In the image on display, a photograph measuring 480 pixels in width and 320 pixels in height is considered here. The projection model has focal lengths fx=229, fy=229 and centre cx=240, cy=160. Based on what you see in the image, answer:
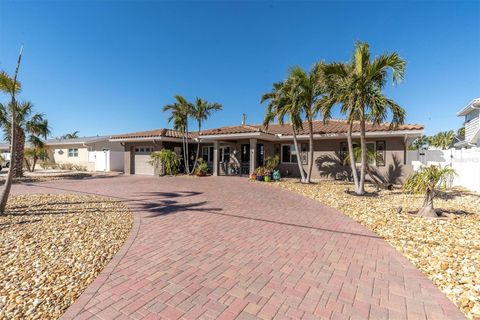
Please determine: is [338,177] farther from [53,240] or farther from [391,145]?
[53,240]

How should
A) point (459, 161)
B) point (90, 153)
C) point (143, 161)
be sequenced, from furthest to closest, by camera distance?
point (90, 153)
point (143, 161)
point (459, 161)

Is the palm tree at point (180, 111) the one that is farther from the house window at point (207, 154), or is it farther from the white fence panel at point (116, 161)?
the white fence panel at point (116, 161)

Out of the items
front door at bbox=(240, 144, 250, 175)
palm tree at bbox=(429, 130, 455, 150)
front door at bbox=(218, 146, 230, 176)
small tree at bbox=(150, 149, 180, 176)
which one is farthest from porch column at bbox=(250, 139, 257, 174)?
palm tree at bbox=(429, 130, 455, 150)

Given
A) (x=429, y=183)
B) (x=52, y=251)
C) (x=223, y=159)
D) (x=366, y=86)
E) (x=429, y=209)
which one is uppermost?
(x=366, y=86)

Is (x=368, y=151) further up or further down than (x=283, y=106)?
further down

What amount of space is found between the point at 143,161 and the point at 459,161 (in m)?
22.3

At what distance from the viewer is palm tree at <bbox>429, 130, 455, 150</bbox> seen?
37.0m

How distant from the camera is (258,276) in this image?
3.51 metres

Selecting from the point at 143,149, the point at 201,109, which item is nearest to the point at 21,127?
the point at 143,149

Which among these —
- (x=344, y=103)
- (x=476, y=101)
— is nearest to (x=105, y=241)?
(x=344, y=103)

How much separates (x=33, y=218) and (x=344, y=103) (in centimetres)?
1159

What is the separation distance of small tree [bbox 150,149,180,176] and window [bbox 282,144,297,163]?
8888 mm

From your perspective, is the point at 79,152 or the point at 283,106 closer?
the point at 283,106

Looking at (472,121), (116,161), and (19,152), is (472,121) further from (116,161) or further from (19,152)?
(19,152)
